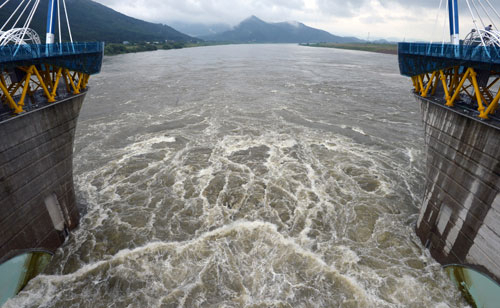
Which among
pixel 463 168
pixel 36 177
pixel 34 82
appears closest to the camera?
pixel 463 168

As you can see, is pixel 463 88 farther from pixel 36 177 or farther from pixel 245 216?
pixel 36 177

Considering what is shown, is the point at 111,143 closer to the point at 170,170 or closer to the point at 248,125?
the point at 170,170

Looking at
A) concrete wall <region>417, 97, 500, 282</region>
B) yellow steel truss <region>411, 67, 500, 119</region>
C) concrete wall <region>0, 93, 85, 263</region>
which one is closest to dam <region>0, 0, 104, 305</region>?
concrete wall <region>0, 93, 85, 263</region>

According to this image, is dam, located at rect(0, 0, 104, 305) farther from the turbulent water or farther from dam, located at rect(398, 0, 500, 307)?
dam, located at rect(398, 0, 500, 307)

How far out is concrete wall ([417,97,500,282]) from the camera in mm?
13484

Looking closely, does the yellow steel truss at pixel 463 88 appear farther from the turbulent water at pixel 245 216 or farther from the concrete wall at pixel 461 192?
the turbulent water at pixel 245 216

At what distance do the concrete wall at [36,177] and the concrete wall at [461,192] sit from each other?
24533 millimetres

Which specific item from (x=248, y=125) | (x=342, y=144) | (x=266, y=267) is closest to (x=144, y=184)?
(x=266, y=267)

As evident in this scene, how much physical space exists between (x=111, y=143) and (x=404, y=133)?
40.8m

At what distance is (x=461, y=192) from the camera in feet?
51.0

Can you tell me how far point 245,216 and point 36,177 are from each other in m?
14.0

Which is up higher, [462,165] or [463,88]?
[463,88]

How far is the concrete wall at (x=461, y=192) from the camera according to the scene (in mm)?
13484

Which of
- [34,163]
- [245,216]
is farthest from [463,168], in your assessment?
[34,163]
